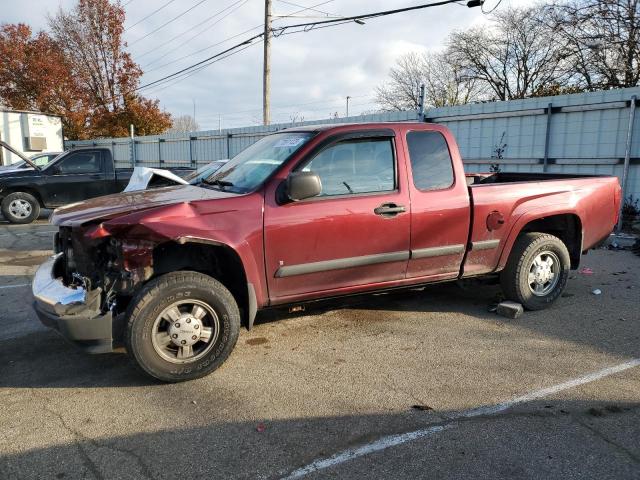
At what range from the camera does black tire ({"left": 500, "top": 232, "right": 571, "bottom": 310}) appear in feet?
17.1

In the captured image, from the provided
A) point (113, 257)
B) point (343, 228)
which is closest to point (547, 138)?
point (343, 228)

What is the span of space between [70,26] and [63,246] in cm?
3436

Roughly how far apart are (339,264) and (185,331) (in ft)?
4.34

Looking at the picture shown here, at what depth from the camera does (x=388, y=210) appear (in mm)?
4340

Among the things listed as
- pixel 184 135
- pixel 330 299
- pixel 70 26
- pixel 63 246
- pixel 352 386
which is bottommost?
pixel 352 386

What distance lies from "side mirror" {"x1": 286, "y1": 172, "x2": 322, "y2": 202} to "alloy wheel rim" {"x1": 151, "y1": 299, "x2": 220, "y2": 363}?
3.43 feet

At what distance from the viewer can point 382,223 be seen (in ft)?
14.2

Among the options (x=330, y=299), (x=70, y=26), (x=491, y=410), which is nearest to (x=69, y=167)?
(x=330, y=299)

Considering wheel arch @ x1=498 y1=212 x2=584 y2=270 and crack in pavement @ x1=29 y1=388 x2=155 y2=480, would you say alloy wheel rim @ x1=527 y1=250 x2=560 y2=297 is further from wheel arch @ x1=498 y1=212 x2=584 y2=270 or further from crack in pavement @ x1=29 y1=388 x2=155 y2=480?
crack in pavement @ x1=29 y1=388 x2=155 y2=480

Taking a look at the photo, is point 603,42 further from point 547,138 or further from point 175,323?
point 175,323

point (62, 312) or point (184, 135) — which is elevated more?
point (184, 135)

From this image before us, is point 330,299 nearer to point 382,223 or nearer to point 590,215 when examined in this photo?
point 382,223

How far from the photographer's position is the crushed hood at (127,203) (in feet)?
12.0

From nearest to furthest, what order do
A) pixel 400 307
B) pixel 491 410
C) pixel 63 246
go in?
pixel 491 410, pixel 63 246, pixel 400 307
